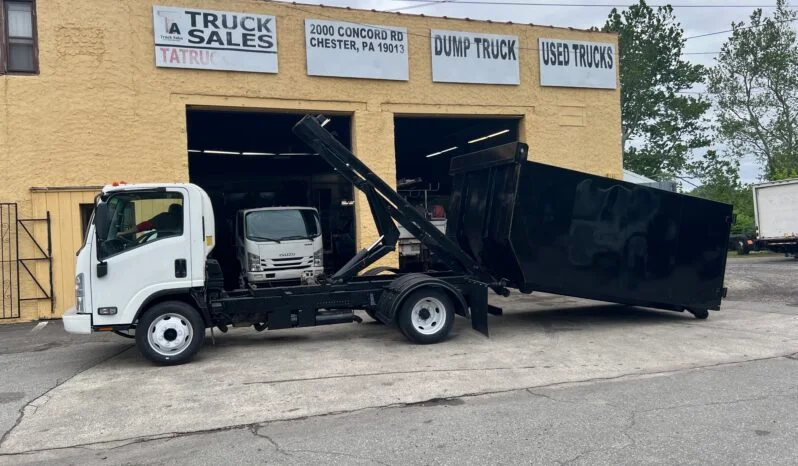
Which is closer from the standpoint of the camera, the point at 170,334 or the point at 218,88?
the point at 170,334

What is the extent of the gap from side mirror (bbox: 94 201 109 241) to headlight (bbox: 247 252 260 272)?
4939 millimetres

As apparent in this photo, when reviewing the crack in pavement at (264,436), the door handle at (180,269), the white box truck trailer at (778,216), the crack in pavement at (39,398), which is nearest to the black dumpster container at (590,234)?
the door handle at (180,269)

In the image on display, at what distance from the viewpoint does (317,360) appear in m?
8.72

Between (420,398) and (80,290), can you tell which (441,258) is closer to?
(420,398)

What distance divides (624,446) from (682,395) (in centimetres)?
190

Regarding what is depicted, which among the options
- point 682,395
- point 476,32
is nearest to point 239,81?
point 476,32

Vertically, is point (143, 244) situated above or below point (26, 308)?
above

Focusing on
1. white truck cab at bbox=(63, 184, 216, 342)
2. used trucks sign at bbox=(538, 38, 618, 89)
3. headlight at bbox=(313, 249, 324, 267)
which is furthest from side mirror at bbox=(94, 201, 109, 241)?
used trucks sign at bbox=(538, 38, 618, 89)

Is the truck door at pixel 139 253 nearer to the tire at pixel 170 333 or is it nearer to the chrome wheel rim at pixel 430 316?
the tire at pixel 170 333

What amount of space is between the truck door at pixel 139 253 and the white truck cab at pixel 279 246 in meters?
4.07

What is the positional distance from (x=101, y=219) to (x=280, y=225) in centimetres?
545

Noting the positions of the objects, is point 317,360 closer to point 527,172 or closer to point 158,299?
point 158,299

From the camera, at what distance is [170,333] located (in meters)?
8.54

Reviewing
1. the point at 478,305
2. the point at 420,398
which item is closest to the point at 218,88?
the point at 478,305
